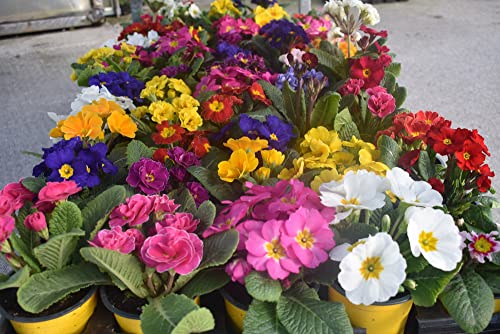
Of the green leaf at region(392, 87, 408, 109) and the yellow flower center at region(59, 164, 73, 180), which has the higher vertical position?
the yellow flower center at region(59, 164, 73, 180)

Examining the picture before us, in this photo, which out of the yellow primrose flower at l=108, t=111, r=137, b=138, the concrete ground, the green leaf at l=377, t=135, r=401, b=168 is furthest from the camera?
the concrete ground

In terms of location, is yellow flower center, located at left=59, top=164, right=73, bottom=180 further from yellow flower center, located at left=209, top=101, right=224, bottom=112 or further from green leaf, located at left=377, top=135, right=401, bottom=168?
green leaf, located at left=377, top=135, right=401, bottom=168

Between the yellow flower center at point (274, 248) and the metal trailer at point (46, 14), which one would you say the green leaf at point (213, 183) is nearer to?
the yellow flower center at point (274, 248)

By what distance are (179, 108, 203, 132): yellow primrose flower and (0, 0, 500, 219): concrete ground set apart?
162 centimetres

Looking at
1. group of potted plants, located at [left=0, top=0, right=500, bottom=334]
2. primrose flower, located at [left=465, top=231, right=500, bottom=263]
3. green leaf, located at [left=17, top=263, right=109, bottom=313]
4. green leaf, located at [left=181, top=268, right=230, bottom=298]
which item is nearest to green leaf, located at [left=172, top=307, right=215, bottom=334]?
group of potted plants, located at [left=0, top=0, right=500, bottom=334]

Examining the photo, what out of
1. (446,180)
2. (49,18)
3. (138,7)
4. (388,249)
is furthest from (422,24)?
(388,249)

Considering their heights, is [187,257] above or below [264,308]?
above

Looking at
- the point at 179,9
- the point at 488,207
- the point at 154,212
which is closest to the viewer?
the point at 154,212

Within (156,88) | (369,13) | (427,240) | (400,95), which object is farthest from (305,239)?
(369,13)

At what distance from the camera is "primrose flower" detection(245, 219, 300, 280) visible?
991mm

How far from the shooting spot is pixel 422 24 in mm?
5348

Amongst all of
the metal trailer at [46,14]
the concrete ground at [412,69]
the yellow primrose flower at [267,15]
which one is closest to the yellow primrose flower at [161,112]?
the yellow primrose flower at [267,15]

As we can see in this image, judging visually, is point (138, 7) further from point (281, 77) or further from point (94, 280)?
point (94, 280)

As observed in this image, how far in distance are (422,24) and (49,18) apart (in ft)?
12.4
